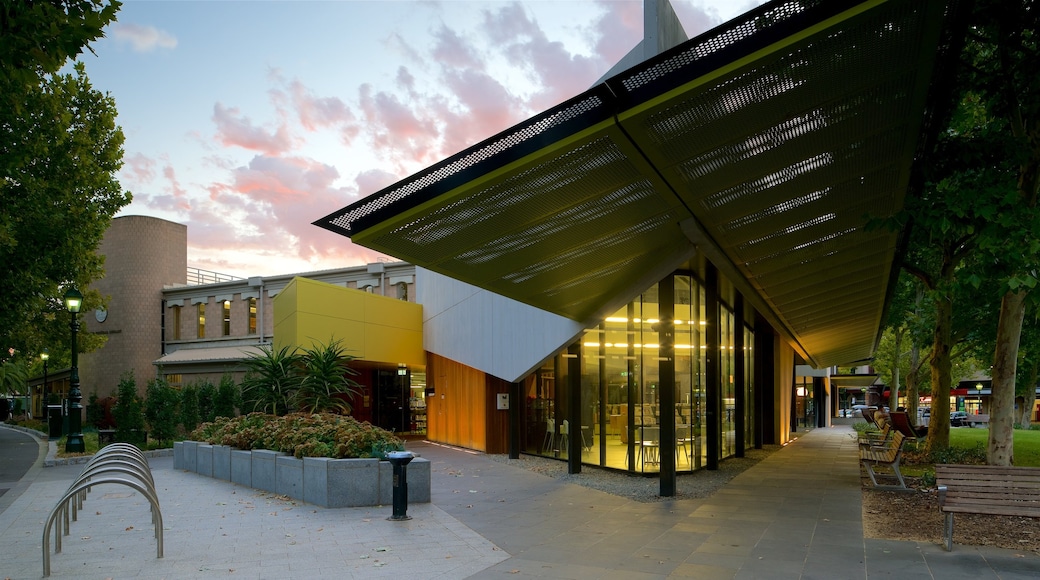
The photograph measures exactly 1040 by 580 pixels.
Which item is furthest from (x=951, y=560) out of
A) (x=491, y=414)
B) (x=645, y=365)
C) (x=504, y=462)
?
(x=491, y=414)

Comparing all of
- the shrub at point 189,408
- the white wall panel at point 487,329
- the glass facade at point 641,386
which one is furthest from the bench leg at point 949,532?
the shrub at point 189,408

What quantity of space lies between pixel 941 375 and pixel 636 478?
8.17m

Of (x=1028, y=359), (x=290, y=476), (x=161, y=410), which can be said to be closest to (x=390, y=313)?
(x=161, y=410)

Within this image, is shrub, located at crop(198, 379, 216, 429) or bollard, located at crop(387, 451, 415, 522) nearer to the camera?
bollard, located at crop(387, 451, 415, 522)

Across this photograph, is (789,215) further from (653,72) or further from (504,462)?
(504,462)

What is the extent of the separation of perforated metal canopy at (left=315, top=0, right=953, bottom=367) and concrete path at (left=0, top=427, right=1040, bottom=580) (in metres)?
3.36

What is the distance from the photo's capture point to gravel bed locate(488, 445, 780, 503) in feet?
41.3

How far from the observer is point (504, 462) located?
60.1 feet

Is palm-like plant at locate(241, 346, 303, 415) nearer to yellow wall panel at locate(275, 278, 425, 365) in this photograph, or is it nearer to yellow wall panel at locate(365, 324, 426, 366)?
yellow wall panel at locate(275, 278, 425, 365)

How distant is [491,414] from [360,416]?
27.7 feet

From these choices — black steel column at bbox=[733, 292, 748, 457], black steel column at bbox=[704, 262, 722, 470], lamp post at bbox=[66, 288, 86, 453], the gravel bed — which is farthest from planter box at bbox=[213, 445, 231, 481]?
black steel column at bbox=[733, 292, 748, 457]

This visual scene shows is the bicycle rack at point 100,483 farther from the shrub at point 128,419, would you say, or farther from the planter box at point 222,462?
the shrub at point 128,419

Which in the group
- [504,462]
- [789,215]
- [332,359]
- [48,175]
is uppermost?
[48,175]

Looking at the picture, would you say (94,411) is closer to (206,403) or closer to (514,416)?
(206,403)
